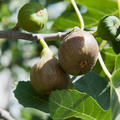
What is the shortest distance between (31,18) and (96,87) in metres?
0.54

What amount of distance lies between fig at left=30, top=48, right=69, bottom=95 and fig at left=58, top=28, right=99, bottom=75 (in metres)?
0.05

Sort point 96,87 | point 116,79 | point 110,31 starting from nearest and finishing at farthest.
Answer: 1. point 116,79
2. point 110,31
3. point 96,87

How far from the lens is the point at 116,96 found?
53.6 inches

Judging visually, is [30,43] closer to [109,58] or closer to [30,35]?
[109,58]

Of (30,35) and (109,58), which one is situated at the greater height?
(30,35)

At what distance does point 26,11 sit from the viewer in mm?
1891

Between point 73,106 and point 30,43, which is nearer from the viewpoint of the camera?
point 73,106

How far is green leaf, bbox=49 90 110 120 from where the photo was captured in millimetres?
1569

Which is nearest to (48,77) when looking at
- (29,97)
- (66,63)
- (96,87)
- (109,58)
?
(66,63)

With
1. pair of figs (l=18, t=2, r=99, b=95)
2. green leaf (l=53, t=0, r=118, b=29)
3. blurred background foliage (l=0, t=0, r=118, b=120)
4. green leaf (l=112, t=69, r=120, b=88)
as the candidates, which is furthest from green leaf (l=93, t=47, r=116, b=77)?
green leaf (l=112, t=69, r=120, b=88)

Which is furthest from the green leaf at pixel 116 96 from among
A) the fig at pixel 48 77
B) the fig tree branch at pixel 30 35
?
the fig tree branch at pixel 30 35

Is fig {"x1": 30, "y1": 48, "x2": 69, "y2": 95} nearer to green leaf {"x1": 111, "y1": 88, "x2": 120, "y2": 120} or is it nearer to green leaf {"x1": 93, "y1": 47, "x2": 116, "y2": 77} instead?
green leaf {"x1": 111, "y1": 88, "x2": 120, "y2": 120}

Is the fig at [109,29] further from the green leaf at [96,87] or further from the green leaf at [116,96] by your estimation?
the green leaf at [96,87]

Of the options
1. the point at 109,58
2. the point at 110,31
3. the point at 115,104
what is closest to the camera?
the point at 115,104
